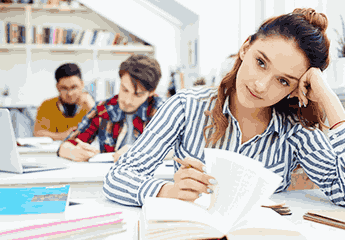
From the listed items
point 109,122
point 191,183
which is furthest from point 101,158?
point 191,183

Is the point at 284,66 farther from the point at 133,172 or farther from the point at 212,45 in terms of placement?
the point at 212,45

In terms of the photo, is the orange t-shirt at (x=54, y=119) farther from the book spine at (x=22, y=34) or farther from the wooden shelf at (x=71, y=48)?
the book spine at (x=22, y=34)

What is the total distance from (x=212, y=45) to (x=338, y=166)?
253 cm

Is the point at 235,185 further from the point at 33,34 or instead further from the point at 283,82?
the point at 33,34

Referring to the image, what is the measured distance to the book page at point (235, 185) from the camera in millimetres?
529

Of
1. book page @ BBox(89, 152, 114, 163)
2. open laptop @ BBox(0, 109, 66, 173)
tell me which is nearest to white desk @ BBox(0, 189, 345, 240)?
open laptop @ BBox(0, 109, 66, 173)

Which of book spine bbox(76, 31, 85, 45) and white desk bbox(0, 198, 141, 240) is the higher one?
book spine bbox(76, 31, 85, 45)

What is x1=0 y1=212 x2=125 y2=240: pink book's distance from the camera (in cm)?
55

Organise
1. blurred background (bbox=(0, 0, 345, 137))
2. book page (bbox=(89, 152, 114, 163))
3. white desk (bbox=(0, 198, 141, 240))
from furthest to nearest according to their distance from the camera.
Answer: blurred background (bbox=(0, 0, 345, 137)), book page (bbox=(89, 152, 114, 163)), white desk (bbox=(0, 198, 141, 240))

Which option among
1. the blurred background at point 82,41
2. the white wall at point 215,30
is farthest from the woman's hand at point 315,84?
the blurred background at point 82,41

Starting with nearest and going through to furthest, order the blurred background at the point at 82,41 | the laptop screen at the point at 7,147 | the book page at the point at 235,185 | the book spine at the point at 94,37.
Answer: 1. the book page at the point at 235,185
2. the laptop screen at the point at 7,147
3. the blurred background at the point at 82,41
4. the book spine at the point at 94,37

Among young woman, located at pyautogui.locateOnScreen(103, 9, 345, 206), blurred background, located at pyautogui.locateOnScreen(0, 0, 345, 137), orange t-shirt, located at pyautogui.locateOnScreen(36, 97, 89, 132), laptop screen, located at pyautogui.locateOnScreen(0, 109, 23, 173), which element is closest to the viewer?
young woman, located at pyautogui.locateOnScreen(103, 9, 345, 206)

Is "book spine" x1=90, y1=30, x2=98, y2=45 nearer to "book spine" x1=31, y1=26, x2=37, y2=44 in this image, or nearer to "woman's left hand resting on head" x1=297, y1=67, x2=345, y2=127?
"book spine" x1=31, y1=26, x2=37, y2=44

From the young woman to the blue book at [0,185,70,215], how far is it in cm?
13
